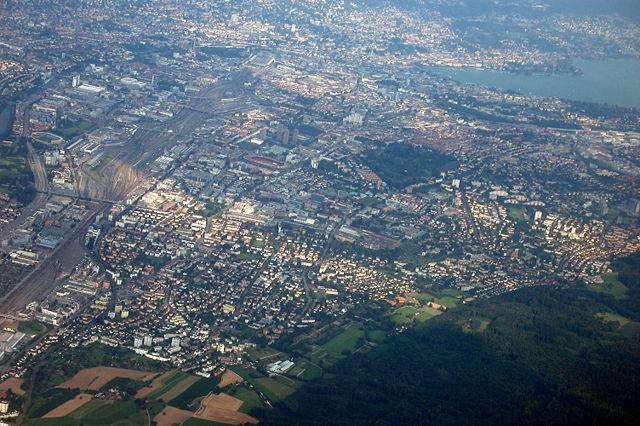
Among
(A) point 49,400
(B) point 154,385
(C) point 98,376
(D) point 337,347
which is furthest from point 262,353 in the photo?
(A) point 49,400

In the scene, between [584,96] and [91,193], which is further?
[584,96]

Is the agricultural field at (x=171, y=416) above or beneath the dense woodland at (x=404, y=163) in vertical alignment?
beneath

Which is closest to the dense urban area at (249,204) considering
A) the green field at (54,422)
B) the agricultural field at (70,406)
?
the agricultural field at (70,406)

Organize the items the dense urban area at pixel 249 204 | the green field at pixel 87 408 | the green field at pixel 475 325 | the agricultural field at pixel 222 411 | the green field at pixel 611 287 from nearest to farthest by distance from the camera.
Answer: the green field at pixel 87 408 < the agricultural field at pixel 222 411 < the dense urban area at pixel 249 204 < the green field at pixel 475 325 < the green field at pixel 611 287

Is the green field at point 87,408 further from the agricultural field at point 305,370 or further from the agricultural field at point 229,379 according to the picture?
the agricultural field at point 305,370

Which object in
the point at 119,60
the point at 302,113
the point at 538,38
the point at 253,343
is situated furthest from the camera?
the point at 538,38

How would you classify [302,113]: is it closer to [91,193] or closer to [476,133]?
[476,133]

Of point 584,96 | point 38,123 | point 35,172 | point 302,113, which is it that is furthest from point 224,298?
point 584,96

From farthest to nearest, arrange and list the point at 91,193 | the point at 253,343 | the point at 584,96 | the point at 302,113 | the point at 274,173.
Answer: the point at 584,96 < the point at 302,113 < the point at 274,173 < the point at 91,193 < the point at 253,343
